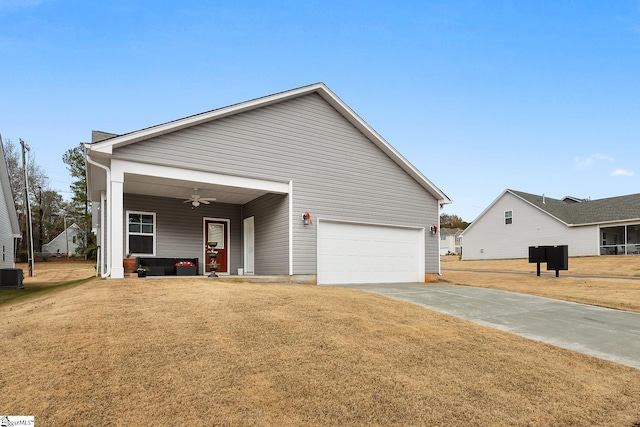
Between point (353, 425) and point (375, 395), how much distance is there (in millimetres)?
587

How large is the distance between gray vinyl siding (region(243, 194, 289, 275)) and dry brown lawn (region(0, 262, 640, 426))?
5.78 metres

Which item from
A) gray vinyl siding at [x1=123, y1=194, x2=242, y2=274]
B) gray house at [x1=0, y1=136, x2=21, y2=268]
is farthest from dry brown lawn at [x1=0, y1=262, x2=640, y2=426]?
gray house at [x1=0, y1=136, x2=21, y2=268]

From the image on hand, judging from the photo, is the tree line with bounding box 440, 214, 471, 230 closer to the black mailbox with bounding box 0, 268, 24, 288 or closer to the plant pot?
Answer: the black mailbox with bounding box 0, 268, 24, 288

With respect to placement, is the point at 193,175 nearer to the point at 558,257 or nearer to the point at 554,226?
the point at 558,257

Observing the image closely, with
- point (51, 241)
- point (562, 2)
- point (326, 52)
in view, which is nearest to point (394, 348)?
point (326, 52)

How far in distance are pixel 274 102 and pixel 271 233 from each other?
433 centimetres

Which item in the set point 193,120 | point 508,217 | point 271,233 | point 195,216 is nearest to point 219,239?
point 195,216

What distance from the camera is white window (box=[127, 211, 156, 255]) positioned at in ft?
42.7

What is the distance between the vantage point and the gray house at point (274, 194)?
428 inches

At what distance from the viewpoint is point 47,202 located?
54.5 meters

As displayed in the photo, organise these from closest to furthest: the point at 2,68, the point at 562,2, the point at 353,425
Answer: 1. the point at 353,425
2. the point at 562,2
3. the point at 2,68

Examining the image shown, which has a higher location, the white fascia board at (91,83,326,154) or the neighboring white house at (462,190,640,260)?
the white fascia board at (91,83,326,154)

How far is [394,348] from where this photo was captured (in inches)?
210

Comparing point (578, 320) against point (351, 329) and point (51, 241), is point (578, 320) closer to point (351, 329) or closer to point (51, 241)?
point (351, 329)
